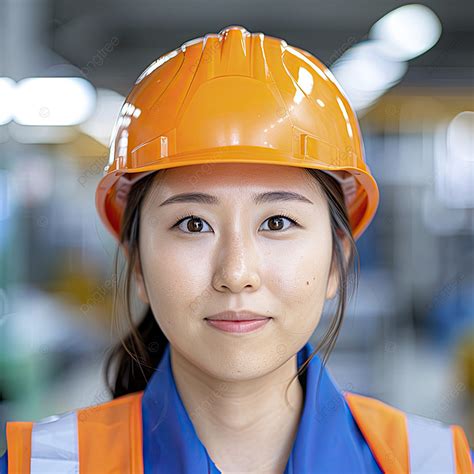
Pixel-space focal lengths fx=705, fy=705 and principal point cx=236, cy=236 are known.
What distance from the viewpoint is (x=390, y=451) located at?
4.44ft

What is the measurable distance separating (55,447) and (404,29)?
484 centimetres

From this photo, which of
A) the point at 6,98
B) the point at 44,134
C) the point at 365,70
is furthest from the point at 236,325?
the point at 44,134

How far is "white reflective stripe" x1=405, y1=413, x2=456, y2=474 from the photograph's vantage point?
134 centimetres

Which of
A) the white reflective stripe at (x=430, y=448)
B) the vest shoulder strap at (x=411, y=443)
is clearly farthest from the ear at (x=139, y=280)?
the white reflective stripe at (x=430, y=448)

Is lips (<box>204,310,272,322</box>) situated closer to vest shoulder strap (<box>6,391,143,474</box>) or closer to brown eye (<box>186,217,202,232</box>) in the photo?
brown eye (<box>186,217,202,232</box>)

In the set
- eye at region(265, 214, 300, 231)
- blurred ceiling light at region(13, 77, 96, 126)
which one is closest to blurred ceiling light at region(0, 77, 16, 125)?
blurred ceiling light at region(13, 77, 96, 126)

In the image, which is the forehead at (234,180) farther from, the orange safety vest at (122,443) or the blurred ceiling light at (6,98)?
the blurred ceiling light at (6,98)

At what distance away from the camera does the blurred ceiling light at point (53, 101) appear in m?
4.84

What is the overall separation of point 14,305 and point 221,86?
3944mm

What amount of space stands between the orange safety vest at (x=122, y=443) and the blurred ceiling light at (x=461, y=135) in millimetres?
5198

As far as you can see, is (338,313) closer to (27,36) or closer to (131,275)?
(131,275)

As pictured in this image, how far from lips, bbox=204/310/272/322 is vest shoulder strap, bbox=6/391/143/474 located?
328mm

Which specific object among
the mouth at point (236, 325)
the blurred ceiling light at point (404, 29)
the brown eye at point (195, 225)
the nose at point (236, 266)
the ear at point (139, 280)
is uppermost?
the blurred ceiling light at point (404, 29)

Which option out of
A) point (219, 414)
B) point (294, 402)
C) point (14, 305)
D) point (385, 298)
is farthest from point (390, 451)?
point (385, 298)
